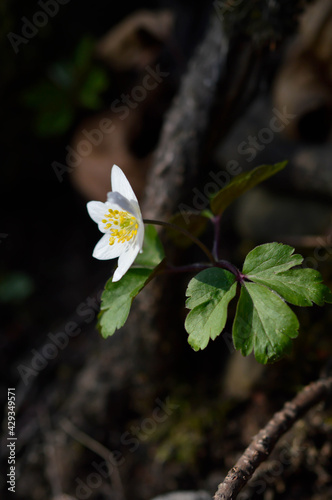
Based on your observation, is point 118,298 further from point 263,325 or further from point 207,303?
point 263,325

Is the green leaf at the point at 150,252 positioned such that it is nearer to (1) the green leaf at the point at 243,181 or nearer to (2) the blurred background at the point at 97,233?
(1) the green leaf at the point at 243,181

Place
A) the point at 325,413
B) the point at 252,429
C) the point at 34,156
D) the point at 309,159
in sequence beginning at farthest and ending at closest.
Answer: the point at 34,156 → the point at 309,159 → the point at 252,429 → the point at 325,413

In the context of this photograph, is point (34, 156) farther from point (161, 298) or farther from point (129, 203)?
point (129, 203)

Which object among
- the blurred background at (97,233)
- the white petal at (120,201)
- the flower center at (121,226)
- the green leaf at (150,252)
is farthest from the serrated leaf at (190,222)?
the blurred background at (97,233)

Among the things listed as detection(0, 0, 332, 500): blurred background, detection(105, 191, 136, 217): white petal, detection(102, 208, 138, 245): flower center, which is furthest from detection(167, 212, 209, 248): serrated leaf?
detection(0, 0, 332, 500): blurred background

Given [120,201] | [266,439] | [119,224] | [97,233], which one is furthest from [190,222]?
[97,233]

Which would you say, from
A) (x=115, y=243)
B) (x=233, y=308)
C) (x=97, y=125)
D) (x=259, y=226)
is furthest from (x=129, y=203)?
(x=97, y=125)
